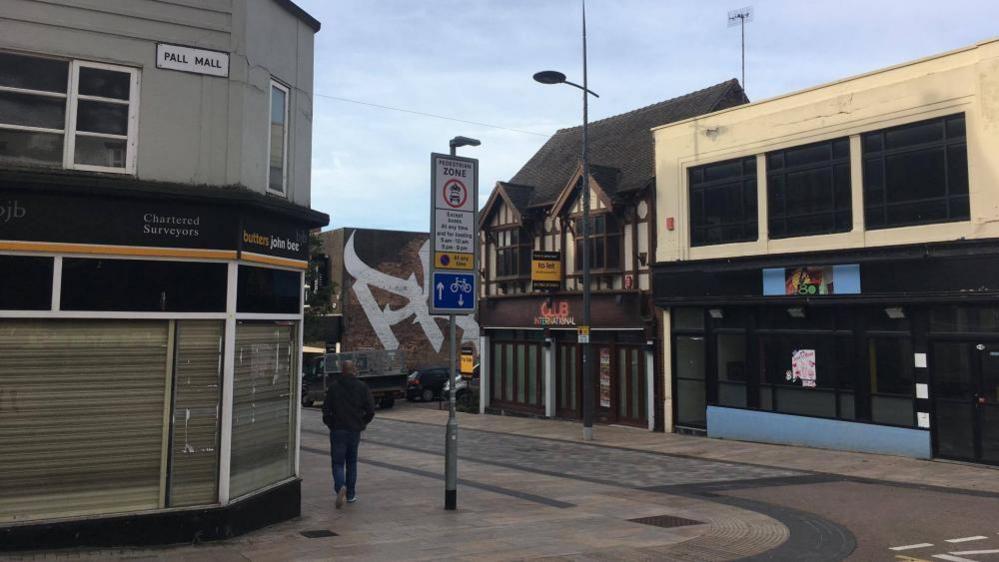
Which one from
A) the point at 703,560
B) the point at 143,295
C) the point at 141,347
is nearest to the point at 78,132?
the point at 143,295

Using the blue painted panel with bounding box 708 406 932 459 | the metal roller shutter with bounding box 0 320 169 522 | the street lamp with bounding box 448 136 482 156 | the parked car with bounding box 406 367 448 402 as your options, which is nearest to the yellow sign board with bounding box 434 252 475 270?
the street lamp with bounding box 448 136 482 156

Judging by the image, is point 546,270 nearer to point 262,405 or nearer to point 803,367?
point 803,367

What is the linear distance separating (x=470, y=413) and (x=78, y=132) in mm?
22710

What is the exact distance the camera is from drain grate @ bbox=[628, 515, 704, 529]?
378 inches

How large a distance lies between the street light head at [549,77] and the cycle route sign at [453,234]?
30.9 ft

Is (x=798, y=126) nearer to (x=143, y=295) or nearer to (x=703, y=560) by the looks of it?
(x=703, y=560)

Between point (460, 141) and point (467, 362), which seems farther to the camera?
point (467, 362)

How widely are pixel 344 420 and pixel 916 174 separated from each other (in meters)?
12.5

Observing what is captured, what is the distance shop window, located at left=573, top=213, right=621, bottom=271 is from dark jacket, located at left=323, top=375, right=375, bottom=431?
14.0 m

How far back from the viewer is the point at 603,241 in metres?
23.8

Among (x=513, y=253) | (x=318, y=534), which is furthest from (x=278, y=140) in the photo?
(x=513, y=253)

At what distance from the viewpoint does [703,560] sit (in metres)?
7.80

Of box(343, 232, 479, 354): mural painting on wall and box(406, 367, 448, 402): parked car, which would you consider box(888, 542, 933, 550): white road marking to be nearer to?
box(406, 367, 448, 402): parked car

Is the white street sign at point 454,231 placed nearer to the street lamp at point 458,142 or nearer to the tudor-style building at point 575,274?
the street lamp at point 458,142
